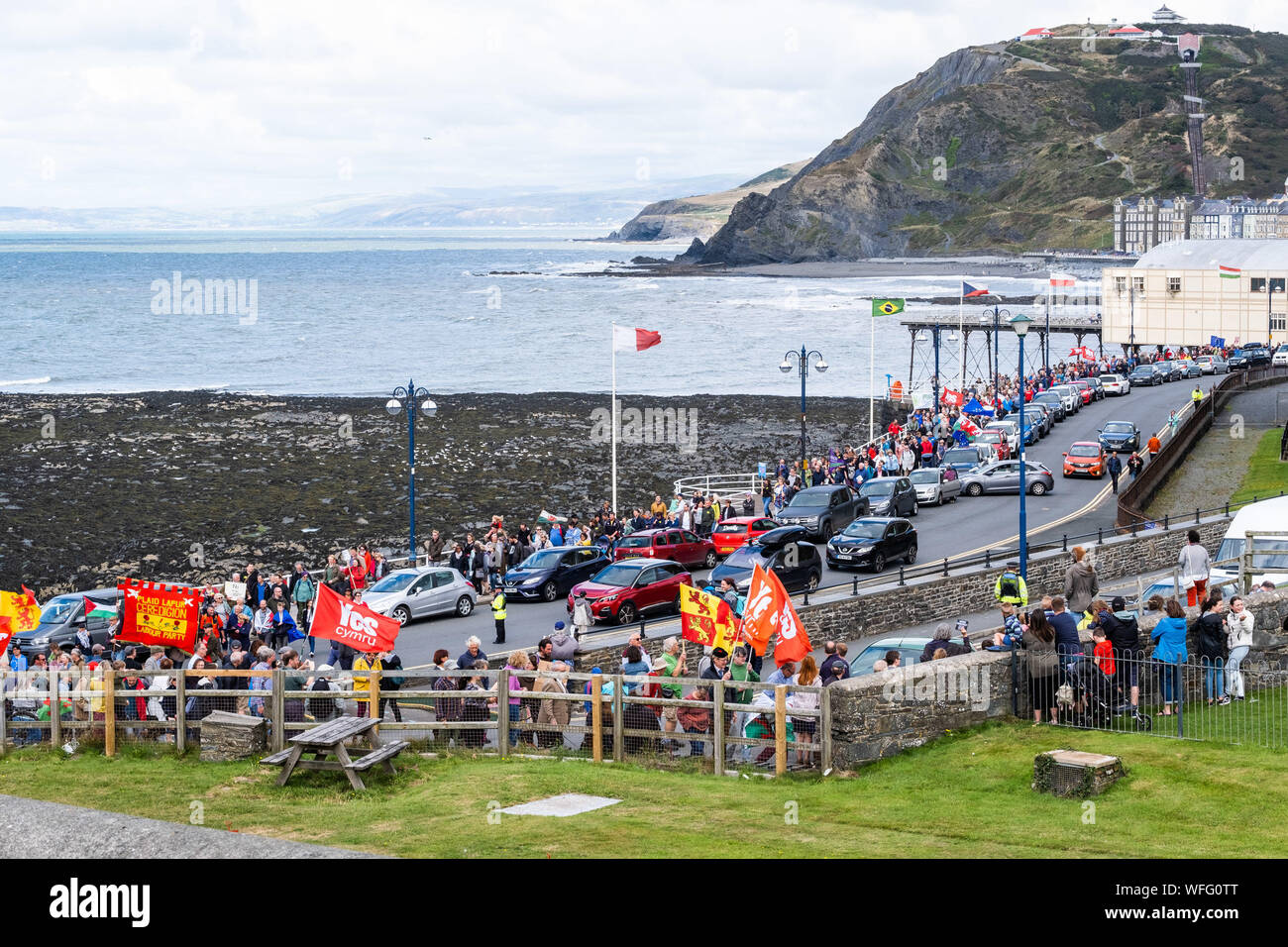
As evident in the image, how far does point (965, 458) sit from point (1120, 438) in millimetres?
7850

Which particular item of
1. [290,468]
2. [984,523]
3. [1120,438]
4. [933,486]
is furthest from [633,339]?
[290,468]

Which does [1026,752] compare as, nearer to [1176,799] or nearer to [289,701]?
[1176,799]

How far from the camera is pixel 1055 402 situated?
215ft

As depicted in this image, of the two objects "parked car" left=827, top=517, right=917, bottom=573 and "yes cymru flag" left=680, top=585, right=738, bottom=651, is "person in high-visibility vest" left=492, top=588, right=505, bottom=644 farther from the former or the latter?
"parked car" left=827, top=517, right=917, bottom=573

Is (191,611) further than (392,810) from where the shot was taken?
Yes

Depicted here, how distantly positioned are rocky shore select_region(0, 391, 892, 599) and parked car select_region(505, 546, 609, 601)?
13564 mm

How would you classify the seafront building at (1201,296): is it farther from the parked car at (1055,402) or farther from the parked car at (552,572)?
the parked car at (552,572)

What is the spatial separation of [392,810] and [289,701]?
3.36 meters

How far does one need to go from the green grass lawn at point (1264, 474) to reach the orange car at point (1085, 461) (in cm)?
463

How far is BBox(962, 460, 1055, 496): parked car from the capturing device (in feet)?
153

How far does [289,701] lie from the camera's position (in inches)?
648

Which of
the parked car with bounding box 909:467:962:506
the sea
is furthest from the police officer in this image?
the sea
